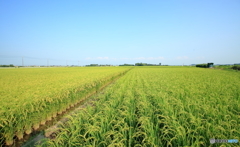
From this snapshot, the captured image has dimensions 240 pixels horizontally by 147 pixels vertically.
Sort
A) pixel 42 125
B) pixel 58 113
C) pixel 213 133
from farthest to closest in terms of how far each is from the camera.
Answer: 1. pixel 58 113
2. pixel 42 125
3. pixel 213 133

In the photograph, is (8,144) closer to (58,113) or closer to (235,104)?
(58,113)

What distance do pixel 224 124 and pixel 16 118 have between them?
228 inches

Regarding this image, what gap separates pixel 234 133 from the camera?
251 cm

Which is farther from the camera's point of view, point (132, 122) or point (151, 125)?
point (132, 122)

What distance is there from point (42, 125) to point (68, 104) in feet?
6.72

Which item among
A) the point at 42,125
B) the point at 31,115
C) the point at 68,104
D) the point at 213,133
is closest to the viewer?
the point at 213,133

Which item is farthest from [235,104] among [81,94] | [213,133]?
[81,94]

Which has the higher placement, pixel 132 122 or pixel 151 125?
pixel 151 125

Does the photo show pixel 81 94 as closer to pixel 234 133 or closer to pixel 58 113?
pixel 58 113

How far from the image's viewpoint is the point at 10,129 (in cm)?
355

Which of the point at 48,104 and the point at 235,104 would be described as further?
the point at 48,104

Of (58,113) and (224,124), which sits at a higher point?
(224,124)

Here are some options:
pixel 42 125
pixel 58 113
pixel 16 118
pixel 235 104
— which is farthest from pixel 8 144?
pixel 235 104

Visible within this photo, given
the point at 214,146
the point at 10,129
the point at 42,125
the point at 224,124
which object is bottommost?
the point at 42,125
